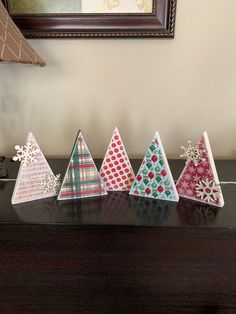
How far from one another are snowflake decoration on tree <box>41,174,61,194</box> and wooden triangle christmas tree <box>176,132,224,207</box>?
339 mm

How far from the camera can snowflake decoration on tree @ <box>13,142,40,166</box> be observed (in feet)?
2.32

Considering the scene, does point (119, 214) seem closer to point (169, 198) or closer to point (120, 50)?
point (169, 198)

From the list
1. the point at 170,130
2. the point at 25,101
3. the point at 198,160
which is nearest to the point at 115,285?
the point at 198,160

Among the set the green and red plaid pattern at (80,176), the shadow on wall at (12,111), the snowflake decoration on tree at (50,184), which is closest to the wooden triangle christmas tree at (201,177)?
the green and red plaid pattern at (80,176)


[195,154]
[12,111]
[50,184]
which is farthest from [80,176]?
[12,111]

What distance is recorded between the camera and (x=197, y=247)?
2.15 feet

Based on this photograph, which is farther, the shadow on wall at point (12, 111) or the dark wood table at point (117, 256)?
the shadow on wall at point (12, 111)

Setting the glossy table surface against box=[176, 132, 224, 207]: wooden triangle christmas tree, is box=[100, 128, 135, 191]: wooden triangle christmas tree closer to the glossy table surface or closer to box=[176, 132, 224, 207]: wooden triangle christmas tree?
the glossy table surface

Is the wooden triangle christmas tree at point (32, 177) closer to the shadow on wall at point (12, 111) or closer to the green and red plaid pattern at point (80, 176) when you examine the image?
the green and red plaid pattern at point (80, 176)

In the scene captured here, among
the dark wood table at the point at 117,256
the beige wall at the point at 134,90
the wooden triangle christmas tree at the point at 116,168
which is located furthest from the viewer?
the beige wall at the point at 134,90

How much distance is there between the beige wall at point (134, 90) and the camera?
904 millimetres

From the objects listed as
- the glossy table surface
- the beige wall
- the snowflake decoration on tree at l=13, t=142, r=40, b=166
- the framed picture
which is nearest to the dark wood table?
the glossy table surface

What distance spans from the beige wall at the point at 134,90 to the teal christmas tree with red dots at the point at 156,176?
11.9 inches

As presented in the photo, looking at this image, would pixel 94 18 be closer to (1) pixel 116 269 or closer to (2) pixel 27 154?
(2) pixel 27 154
